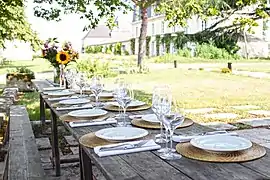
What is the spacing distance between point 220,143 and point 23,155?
1.65m

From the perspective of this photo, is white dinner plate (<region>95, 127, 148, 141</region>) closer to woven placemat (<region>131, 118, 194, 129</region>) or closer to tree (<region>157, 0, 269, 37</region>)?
woven placemat (<region>131, 118, 194, 129</region>)

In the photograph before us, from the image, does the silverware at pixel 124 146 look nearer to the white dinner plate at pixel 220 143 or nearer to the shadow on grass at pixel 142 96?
the white dinner plate at pixel 220 143

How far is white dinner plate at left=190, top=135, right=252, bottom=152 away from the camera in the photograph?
1344 mm

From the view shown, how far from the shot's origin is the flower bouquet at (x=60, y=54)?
416cm

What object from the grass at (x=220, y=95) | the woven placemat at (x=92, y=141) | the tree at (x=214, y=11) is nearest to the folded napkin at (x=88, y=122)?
the woven placemat at (x=92, y=141)

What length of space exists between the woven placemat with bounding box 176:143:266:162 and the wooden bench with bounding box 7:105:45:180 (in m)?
1.13

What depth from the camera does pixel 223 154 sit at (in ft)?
4.35

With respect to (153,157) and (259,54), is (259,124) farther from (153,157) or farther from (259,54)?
(259,54)

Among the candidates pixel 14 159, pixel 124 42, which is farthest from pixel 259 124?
pixel 124 42

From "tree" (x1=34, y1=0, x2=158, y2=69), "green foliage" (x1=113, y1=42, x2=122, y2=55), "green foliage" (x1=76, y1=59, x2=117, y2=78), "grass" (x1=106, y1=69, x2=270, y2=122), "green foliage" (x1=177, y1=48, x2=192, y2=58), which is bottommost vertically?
"grass" (x1=106, y1=69, x2=270, y2=122)

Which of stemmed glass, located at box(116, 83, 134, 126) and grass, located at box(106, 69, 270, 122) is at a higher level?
stemmed glass, located at box(116, 83, 134, 126)

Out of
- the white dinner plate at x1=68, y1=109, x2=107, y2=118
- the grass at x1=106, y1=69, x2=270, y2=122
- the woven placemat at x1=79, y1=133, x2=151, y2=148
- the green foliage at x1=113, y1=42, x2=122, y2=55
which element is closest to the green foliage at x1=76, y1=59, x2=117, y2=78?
the grass at x1=106, y1=69, x2=270, y2=122

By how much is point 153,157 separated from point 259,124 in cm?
369

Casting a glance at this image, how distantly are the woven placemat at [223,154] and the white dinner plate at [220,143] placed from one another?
14 mm
